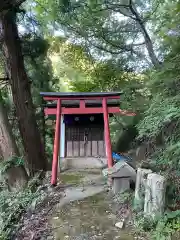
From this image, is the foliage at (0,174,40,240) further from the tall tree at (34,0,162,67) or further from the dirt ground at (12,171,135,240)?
the tall tree at (34,0,162,67)

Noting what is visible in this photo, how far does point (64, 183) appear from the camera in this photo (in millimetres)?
6230

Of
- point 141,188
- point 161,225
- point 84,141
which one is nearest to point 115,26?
point 84,141

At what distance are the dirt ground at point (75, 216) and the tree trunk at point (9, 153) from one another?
37.3 inches

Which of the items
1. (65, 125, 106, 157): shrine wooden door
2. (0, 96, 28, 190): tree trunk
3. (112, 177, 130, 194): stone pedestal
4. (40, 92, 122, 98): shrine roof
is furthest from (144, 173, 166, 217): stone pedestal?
(65, 125, 106, 157): shrine wooden door

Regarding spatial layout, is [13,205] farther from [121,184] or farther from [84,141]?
[84,141]

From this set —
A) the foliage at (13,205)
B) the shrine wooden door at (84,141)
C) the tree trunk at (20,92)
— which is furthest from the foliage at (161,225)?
the shrine wooden door at (84,141)

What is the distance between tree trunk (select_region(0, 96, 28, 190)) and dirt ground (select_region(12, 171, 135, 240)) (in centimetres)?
95

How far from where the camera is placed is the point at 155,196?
12.2ft

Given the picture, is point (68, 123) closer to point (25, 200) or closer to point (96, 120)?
point (96, 120)

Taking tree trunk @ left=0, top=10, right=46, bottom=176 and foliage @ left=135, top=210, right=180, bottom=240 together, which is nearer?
foliage @ left=135, top=210, right=180, bottom=240

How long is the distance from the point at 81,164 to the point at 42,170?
129 centimetres

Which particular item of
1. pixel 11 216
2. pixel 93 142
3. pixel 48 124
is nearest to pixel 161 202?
pixel 11 216

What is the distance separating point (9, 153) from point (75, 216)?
2.69 metres

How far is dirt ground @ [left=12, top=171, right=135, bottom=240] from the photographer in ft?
12.2
